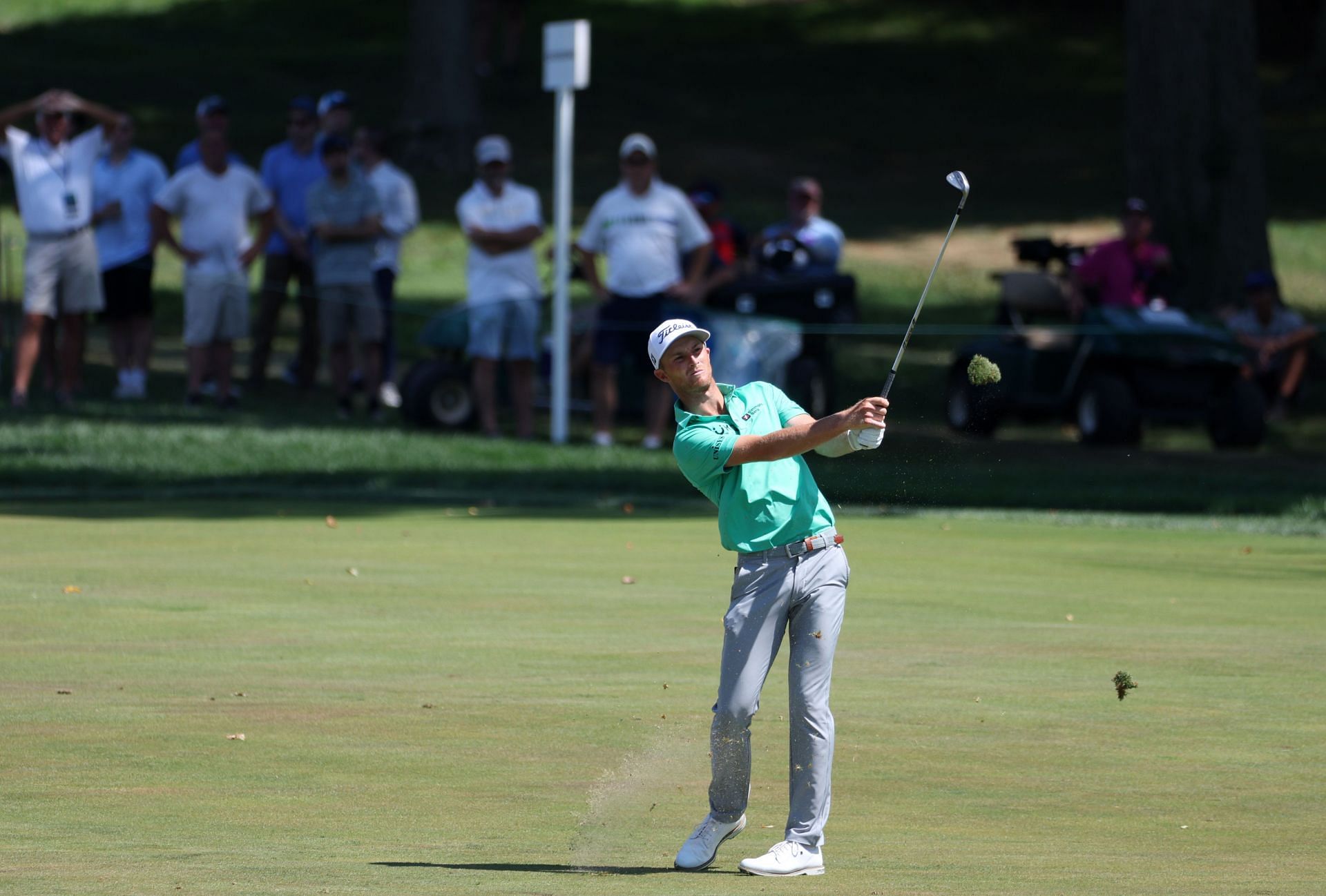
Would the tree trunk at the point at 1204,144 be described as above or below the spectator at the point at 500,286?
above

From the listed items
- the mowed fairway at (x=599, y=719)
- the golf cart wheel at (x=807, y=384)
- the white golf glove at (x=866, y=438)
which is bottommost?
the mowed fairway at (x=599, y=719)

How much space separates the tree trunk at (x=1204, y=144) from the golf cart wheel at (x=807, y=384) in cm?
598

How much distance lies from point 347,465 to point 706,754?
9421mm

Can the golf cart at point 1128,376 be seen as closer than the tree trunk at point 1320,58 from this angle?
Yes

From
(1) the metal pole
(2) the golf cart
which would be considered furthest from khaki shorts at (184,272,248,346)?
(2) the golf cart

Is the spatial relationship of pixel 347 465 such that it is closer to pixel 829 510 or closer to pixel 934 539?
pixel 934 539

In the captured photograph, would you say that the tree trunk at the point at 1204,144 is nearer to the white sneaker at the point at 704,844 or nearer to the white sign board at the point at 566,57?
the white sign board at the point at 566,57

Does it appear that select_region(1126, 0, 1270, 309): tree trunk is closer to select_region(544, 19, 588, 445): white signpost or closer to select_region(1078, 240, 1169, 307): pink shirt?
select_region(1078, 240, 1169, 307): pink shirt

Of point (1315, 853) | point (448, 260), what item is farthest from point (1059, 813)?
point (448, 260)

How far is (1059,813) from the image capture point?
657cm

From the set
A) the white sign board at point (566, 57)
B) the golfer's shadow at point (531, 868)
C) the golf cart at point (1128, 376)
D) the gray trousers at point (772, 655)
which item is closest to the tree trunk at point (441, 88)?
the white sign board at point (566, 57)

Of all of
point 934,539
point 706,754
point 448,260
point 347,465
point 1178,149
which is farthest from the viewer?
point 448,260

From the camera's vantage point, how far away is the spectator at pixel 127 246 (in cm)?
1878

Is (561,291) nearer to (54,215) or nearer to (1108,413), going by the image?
(54,215)
